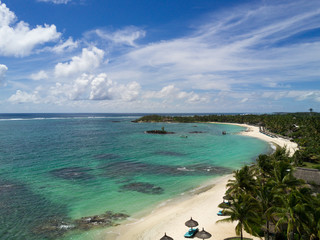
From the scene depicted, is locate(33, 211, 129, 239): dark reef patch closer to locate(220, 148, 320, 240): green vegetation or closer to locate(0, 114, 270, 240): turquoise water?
locate(0, 114, 270, 240): turquoise water

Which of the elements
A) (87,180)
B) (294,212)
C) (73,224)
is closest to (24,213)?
(73,224)

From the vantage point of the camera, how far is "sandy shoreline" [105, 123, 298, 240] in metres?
24.2

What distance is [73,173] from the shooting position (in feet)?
157

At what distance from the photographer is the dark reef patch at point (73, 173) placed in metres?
45.0

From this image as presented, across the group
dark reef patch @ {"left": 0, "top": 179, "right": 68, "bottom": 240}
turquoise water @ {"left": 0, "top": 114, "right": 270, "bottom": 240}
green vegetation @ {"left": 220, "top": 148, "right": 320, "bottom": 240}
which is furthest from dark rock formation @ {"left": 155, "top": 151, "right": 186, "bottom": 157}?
green vegetation @ {"left": 220, "top": 148, "right": 320, "bottom": 240}

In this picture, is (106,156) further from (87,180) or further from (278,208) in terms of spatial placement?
(278,208)

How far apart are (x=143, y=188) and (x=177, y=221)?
13047 mm

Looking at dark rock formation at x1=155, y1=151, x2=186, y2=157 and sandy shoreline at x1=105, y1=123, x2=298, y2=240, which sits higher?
dark rock formation at x1=155, y1=151, x2=186, y2=157

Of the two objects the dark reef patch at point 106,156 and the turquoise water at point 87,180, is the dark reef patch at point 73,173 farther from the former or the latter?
the dark reef patch at point 106,156

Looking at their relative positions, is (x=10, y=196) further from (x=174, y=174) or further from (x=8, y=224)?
(x=174, y=174)

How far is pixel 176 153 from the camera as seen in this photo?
2776 inches

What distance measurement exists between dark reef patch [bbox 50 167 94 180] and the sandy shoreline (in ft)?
68.4

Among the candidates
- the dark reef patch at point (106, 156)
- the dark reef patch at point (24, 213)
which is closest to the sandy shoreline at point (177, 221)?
the dark reef patch at point (24, 213)

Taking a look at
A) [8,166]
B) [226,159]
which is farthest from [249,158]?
[8,166]
